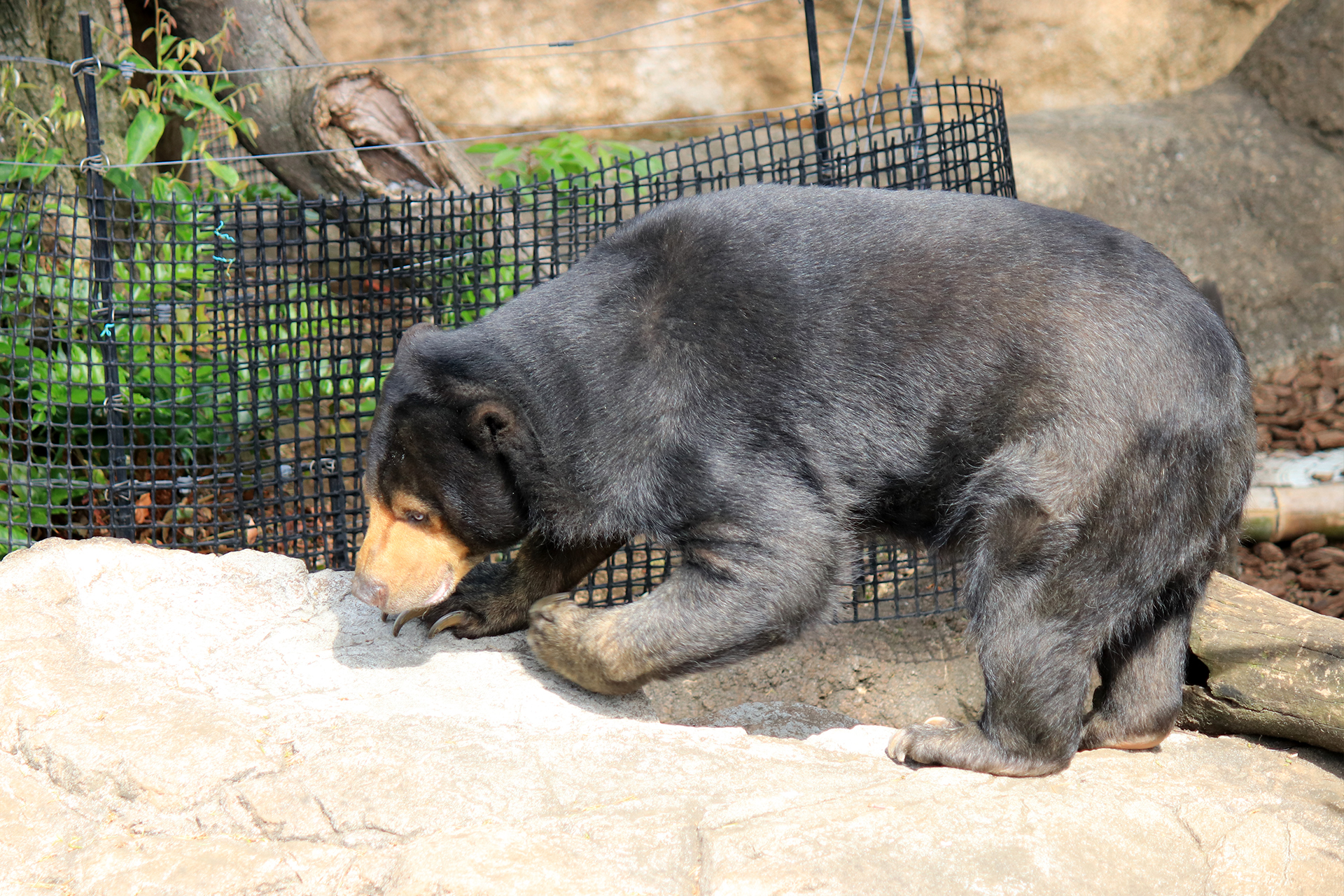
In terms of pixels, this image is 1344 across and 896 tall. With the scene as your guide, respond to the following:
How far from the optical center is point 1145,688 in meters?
3.72

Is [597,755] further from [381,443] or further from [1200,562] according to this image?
[1200,562]

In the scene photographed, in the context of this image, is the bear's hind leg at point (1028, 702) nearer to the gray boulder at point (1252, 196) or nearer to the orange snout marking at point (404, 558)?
the orange snout marking at point (404, 558)

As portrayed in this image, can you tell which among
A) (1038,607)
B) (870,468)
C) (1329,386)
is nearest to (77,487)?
(870,468)

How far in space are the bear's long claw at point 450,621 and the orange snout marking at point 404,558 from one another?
0.72ft

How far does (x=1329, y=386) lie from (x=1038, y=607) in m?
6.23

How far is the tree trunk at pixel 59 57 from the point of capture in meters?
5.63

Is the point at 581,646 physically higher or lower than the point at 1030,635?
lower

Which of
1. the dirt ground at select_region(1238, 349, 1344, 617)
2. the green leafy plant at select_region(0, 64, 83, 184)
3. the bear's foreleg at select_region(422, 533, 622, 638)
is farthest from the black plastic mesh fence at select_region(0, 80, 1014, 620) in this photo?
the dirt ground at select_region(1238, 349, 1344, 617)

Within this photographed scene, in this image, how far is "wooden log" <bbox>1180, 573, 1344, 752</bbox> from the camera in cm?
386

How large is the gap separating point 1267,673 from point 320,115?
4.94 meters

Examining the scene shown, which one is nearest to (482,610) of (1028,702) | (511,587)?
(511,587)

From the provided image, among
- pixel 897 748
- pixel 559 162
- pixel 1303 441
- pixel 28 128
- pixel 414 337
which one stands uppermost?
pixel 28 128

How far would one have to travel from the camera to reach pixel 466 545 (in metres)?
3.74

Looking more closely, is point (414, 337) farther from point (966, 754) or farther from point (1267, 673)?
point (1267, 673)
